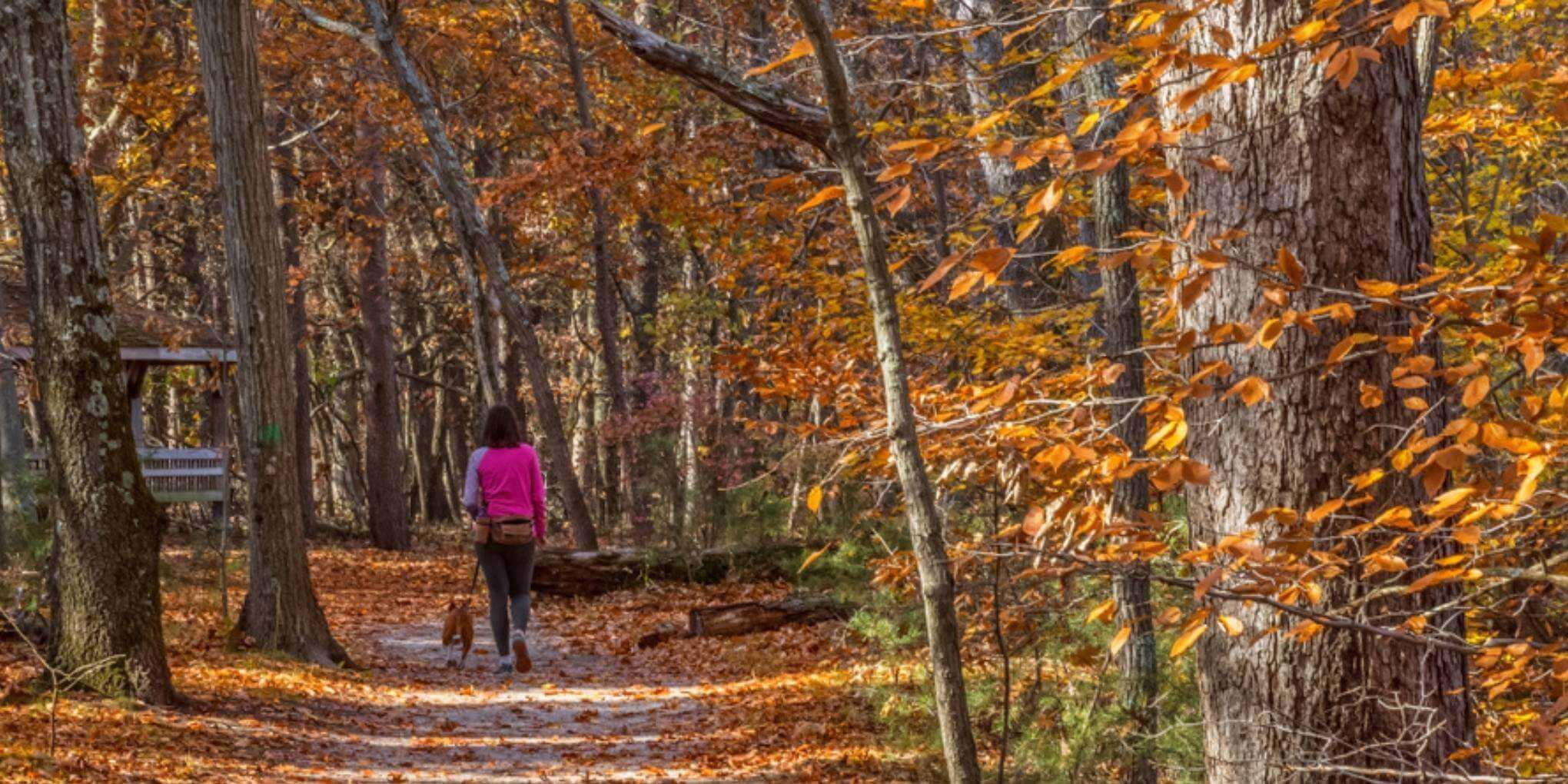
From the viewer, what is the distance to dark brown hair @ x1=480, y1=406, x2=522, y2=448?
32.7ft

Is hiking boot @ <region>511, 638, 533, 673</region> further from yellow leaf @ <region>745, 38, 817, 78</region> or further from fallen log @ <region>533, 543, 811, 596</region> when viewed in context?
yellow leaf @ <region>745, 38, 817, 78</region>

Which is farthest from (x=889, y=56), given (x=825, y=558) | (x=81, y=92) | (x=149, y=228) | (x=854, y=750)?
(x=149, y=228)

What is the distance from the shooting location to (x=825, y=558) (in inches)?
431

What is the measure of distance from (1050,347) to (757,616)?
4677mm

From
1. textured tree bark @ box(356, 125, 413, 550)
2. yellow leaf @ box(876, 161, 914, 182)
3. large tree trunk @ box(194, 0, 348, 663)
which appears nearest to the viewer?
yellow leaf @ box(876, 161, 914, 182)

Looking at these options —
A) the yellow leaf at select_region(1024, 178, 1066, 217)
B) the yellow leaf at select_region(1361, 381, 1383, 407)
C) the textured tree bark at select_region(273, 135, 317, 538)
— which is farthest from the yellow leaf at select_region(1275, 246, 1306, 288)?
the textured tree bark at select_region(273, 135, 317, 538)

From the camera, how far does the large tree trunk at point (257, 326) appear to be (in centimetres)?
978

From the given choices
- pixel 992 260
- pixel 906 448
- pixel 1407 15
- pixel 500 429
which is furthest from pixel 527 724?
pixel 1407 15

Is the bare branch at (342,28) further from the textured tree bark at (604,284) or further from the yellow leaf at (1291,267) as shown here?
the yellow leaf at (1291,267)

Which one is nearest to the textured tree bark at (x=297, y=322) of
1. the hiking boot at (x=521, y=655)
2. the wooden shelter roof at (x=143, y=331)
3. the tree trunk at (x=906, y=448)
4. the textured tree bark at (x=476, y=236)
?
the wooden shelter roof at (x=143, y=331)

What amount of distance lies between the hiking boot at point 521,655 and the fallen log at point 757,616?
7.76 feet

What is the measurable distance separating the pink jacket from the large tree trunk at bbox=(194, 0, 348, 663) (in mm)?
1425

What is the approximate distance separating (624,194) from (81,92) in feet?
21.8

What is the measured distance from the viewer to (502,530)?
9.99 metres
